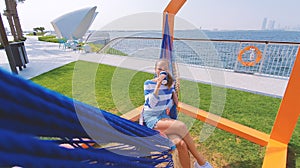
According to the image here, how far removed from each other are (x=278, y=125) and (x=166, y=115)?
1125 millimetres

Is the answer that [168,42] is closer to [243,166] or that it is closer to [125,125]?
[125,125]

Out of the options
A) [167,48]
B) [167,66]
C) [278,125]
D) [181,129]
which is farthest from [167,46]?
[278,125]

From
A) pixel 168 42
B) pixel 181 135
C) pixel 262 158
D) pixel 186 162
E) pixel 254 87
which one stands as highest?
pixel 168 42

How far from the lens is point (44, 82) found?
3.85 m

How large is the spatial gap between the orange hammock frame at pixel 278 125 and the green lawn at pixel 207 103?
93mm

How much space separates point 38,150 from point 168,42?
1.73 meters

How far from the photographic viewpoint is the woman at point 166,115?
1.30 metres

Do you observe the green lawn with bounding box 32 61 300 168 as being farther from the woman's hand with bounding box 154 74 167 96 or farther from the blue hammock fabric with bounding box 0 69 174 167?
the woman's hand with bounding box 154 74 167 96

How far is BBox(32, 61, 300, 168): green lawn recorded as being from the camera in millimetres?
1534

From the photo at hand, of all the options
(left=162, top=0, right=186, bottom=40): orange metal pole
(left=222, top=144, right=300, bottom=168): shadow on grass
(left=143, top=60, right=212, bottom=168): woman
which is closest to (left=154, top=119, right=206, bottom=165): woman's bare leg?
(left=143, top=60, right=212, bottom=168): woman

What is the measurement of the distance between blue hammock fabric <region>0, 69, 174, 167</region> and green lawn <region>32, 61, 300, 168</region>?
0.90 feet

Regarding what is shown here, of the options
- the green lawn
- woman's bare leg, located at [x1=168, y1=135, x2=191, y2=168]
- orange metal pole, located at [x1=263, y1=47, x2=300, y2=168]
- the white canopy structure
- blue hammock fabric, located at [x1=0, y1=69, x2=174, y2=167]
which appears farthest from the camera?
the white canopy structure

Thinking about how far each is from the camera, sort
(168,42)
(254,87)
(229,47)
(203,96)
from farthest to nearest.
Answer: (229,47), (254,87), (203,96), (168,42)

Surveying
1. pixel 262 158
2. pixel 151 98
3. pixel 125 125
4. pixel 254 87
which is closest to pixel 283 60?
pixel 254 87
